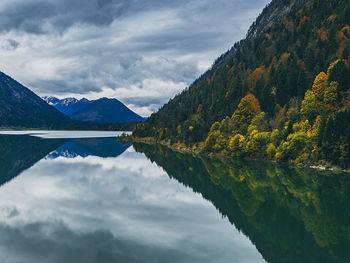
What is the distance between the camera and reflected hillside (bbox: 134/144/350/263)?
893 inches

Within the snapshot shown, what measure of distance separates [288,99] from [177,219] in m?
87.1

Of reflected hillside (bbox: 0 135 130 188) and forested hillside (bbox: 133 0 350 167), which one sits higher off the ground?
forested hillside (bbox: 133 0 350 167)

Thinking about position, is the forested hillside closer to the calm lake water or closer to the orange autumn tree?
the orange autumn tree

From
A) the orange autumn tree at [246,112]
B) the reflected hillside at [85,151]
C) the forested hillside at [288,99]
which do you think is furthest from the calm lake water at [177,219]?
the reflected hillside at [85,151]

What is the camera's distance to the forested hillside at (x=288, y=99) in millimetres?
70125

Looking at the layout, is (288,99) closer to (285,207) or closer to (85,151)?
(285,207)

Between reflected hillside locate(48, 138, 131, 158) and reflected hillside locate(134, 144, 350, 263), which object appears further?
reflected hillside locate(48, 138, 131, 158)

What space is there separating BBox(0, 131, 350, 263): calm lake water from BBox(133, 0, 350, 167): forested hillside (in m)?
14.2

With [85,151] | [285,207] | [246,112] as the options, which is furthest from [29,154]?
[285,207]

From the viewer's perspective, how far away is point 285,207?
35719 mm

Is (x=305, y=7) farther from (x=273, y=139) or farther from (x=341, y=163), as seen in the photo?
(x=341, y=163)

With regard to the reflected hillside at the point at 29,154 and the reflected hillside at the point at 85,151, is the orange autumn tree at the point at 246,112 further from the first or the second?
the reflected hillside at the point at 29,154

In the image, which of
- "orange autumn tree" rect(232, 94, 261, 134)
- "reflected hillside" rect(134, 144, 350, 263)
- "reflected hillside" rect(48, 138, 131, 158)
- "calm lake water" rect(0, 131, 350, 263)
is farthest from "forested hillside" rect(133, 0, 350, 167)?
"reflected hillside" rect(48, 138, 131, 158)

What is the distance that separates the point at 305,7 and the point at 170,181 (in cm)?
15111
